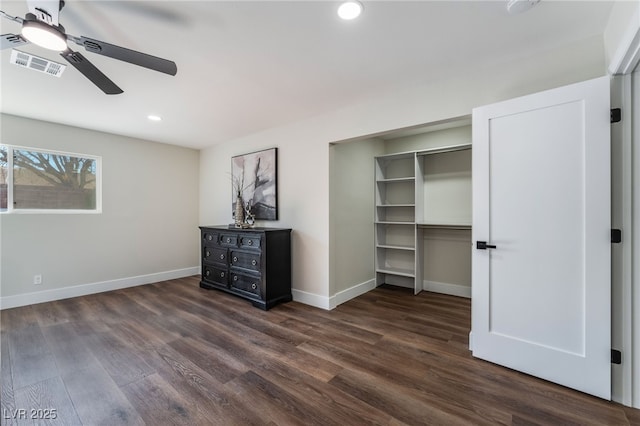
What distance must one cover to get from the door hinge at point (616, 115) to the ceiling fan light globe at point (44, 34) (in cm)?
339

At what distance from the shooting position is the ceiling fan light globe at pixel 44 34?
4.66ft

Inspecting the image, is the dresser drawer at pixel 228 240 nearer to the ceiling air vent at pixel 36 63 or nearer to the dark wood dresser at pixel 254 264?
the dark wood dresser at pixel 254 264

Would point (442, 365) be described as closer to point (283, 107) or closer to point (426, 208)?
point (426, 208)

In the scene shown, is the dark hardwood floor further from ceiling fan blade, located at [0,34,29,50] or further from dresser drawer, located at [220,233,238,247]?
ceiling fan blade, located at [0,34,29,50]

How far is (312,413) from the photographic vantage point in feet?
5.38

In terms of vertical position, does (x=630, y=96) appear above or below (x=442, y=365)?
above

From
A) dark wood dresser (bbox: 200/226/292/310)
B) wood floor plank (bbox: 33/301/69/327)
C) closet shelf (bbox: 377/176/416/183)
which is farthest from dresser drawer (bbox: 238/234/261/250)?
closet shelf (bbox: 377/176/416/183)

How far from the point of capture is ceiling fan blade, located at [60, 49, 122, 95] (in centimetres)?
165

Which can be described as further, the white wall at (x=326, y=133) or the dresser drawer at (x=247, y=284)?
the dresser drawer at (x=247, y=284)

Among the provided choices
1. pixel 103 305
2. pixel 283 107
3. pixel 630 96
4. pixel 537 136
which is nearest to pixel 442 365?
pixel 537 136

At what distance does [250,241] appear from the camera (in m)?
3.60

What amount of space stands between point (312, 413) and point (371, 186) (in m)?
3.27

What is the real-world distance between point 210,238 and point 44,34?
3.14 meters

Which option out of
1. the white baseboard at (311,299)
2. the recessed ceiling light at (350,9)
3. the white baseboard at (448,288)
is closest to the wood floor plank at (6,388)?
the white baseboard at (311,299)
